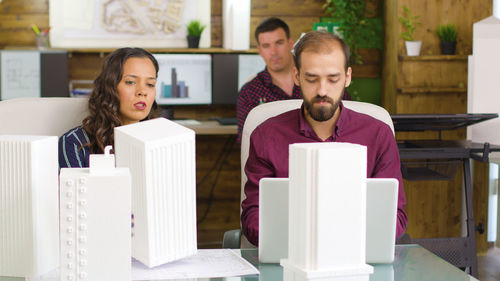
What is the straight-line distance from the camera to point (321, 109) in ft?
5.89

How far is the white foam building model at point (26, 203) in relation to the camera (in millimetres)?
1153

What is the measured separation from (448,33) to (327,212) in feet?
10.2

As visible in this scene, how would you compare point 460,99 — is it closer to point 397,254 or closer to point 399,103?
point 399,103

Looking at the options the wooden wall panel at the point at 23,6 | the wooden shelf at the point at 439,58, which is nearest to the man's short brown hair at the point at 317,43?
the wooden shelf at the point at 439,58

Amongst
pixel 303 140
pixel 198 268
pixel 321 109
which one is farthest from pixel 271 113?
pixel 198 268

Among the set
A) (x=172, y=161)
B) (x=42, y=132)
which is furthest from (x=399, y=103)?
(x=172, y=161)

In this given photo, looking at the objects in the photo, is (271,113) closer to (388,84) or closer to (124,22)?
(388,84)

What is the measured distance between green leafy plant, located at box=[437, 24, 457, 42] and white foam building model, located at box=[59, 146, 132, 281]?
3145mm

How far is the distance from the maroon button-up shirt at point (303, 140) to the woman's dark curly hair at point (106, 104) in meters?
0.46

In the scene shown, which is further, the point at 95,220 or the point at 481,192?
the point at 481,192

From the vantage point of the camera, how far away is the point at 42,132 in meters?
2.04

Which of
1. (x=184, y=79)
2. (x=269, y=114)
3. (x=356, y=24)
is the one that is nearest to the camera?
(x=269, y=114)

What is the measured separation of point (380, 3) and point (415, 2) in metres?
0.59

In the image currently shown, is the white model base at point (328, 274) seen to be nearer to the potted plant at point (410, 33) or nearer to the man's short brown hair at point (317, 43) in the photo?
the man's short brown hair at point (317, 43)
